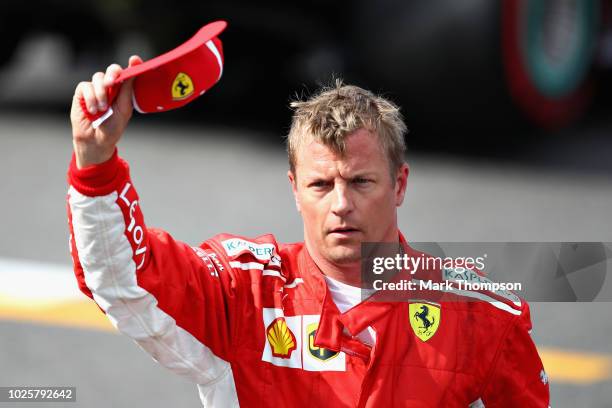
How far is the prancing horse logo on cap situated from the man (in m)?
0.40

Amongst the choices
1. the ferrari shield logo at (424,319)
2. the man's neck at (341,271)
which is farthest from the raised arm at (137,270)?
the ferrari shield logo at (424,319)

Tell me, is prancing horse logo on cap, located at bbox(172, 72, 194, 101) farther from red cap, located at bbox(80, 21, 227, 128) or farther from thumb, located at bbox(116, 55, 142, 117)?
thumb, located at bbox(116, 55, 142, 117)

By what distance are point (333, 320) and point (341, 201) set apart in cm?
33

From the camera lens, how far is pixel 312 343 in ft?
10.4

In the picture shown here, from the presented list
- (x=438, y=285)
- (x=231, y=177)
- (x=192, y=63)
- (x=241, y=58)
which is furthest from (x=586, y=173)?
(x=192, y=63)

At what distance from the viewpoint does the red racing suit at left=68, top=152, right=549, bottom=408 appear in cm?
310

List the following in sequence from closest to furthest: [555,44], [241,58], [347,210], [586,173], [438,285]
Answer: [347,210], [438,285], [586,173], [555,44], [241,58]

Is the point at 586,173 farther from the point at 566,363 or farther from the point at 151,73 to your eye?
the point at 151,73

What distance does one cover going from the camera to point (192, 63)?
9.36ft

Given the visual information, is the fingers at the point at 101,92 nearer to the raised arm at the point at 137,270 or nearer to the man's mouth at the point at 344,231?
the raised arm at the point at 137,270

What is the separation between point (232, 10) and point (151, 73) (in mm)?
6892

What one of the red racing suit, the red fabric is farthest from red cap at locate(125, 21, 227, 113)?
the red racing suit
